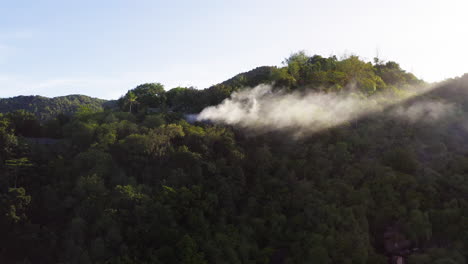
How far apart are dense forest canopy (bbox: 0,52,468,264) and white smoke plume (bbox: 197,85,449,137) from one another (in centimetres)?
121

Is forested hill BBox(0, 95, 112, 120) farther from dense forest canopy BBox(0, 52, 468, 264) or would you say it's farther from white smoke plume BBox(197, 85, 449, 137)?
white smoke plume BBox(197, 85, 449, 137)

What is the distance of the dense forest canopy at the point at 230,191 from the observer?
→ 26.9 metres

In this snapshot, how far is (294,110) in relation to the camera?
42.1m

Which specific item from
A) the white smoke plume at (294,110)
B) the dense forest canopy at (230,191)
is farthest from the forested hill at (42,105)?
the white smoke plume at (294,110)

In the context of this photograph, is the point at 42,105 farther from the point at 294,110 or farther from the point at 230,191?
the point at 230,191

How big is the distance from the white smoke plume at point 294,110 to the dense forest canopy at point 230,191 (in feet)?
3.96

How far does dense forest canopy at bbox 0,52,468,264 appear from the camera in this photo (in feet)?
88.4

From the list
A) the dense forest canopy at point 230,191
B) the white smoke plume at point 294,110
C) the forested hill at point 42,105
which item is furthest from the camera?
the forested hill at point 42,105

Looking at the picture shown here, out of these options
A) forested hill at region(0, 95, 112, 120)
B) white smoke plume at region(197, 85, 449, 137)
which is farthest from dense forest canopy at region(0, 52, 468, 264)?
forested hill at region(0, 95, 112, 120)

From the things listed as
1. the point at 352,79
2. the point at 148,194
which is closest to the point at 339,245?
the point at 148,194

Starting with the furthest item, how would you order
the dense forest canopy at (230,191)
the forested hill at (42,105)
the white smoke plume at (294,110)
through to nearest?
the forested hill at (42,105) < the white smoke plume at (294,110) < the dense forest canopy at (230,191)

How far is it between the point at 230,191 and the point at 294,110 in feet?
48.5

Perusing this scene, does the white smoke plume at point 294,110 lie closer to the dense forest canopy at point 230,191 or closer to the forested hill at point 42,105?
the dense forest canopy at point 230,191

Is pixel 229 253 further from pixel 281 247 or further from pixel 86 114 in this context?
pixel 86 114
